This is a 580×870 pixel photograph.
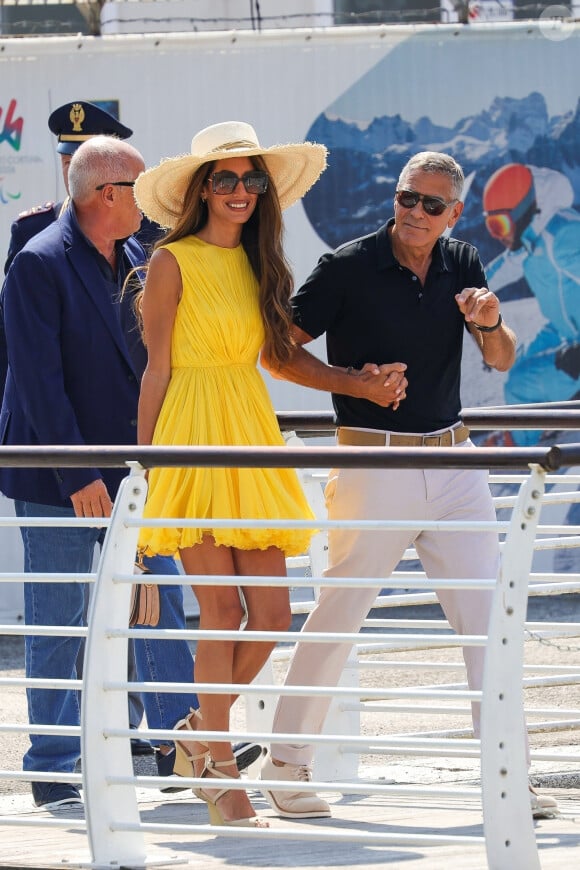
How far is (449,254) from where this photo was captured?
4855mm

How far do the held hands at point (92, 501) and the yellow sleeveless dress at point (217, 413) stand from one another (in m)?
0.49

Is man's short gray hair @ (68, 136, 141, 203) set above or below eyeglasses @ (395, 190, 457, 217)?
above

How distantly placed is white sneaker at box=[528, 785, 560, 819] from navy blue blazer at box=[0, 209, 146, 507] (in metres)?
1.64

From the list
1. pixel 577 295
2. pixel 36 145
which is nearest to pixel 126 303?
pixel 36 145

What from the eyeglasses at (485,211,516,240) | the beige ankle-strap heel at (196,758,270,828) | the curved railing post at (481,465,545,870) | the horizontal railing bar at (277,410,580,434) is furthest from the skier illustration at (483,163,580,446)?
the curved railing post at (481,465,545,870)

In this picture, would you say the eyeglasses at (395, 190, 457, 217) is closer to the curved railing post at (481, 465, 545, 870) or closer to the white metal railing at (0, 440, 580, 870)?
the white metal railing at (0, 440, 580, 870)

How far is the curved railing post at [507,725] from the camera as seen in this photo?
366 centimetres

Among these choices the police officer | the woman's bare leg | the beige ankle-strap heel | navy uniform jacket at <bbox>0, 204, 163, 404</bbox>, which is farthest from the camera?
the police officer

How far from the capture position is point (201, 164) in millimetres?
4703

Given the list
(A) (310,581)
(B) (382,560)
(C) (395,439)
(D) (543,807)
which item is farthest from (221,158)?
(D) (543,807)

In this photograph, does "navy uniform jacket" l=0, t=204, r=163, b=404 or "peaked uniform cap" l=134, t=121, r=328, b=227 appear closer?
"peaked uniform cap" l=134, t=121, r=328, b=227

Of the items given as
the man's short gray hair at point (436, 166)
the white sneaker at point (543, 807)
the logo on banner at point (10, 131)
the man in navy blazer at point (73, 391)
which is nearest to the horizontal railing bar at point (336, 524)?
the white sneaker at point (543, 807)

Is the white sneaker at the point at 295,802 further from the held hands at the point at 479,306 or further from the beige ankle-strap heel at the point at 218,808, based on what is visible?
the held hands at the point at 479,306

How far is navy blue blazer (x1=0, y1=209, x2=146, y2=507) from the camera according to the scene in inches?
199
